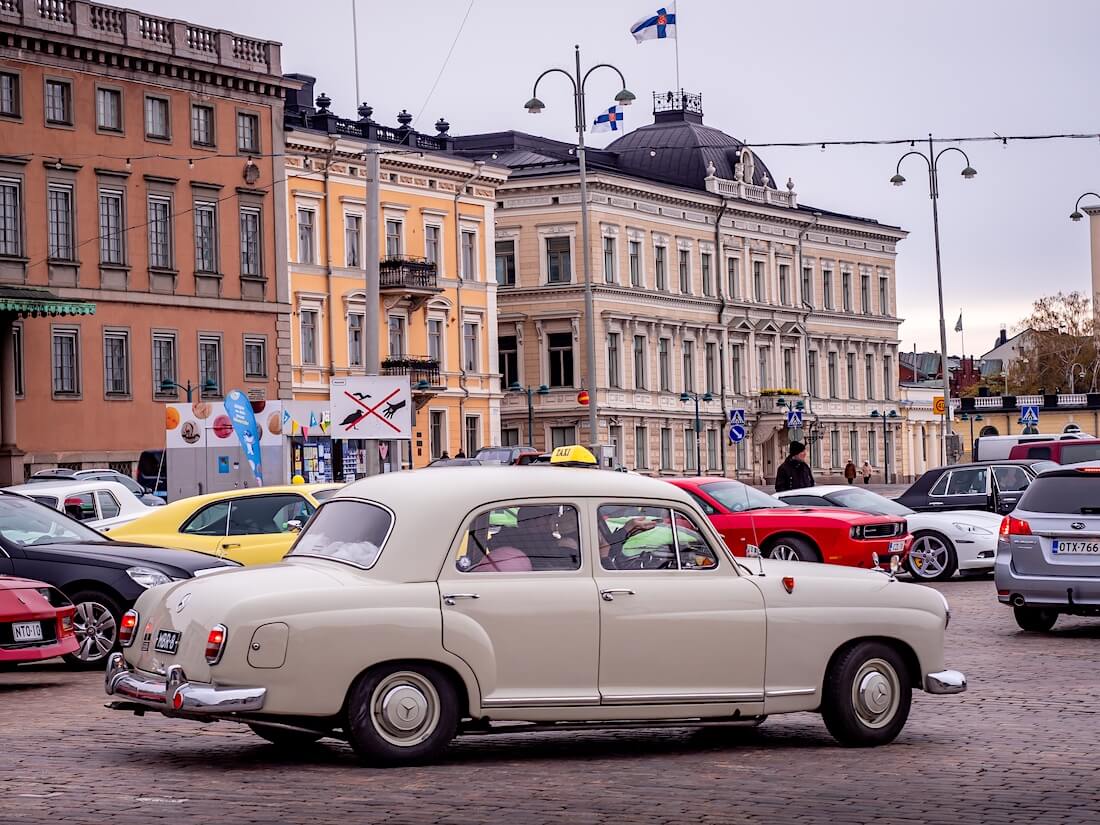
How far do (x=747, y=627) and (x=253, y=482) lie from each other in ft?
102

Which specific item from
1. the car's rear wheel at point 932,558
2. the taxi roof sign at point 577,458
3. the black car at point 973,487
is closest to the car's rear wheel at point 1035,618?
the taxi roof sign at point 577,458

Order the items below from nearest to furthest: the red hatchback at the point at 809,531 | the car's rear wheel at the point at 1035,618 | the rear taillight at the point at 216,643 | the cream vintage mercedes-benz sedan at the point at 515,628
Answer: the rear taillight at the point at 216,643 → the cream vintage mercedes-benz sedan at the point at 515,628 → the car's rear wheel at the point at 1035,618 → the red hatchback at the point at 809,531

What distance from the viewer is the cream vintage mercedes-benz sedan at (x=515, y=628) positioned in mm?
10859

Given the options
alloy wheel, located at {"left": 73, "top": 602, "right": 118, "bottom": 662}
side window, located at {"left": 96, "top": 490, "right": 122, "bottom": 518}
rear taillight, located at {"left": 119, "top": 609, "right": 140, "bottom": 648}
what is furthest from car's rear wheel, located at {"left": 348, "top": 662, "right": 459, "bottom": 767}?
side window, located at {"left": 96, "top": 490, "right": 122, "bottom": 518}

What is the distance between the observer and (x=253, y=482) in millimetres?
42125

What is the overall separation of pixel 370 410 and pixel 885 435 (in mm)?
85016

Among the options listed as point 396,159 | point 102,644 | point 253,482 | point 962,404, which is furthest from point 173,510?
point 962,404

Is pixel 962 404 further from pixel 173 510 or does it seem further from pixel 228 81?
pixel 173 510

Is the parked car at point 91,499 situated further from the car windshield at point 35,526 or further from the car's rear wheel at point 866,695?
the car's rear wheel at point 866,695

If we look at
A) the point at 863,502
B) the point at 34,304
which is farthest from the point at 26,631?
the point at 34,304

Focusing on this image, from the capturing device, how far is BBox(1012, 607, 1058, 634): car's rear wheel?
67.2 feet

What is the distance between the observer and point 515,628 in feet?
37.1

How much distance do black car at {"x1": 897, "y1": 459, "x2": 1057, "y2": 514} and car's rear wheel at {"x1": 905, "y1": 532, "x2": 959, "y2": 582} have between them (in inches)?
162

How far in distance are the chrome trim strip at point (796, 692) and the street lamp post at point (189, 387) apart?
162 feet
